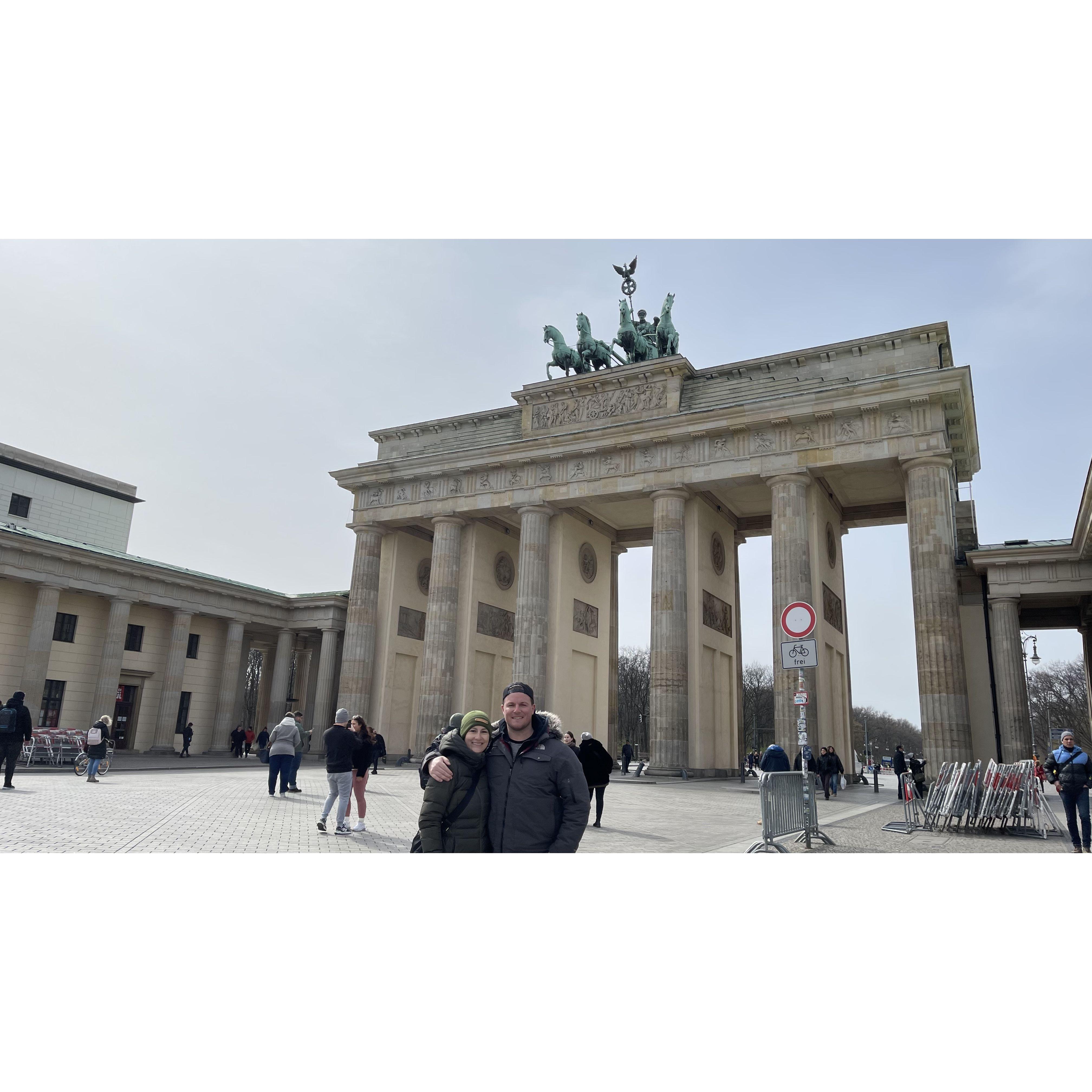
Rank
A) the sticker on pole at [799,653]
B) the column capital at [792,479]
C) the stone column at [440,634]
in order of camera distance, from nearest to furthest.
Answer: the sticker on pole at [799,653] < the column capital at [792,479] < the stone column at [440,634]

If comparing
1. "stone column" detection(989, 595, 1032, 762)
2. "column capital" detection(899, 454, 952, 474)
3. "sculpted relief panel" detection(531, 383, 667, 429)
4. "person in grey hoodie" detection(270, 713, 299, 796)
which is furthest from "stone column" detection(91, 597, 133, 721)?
"stone column" detection(989, 595, 1032, 762)

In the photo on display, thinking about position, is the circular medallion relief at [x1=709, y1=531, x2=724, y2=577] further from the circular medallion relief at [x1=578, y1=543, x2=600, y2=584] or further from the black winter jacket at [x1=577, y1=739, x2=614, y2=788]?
the black winter jacket at [x1=577, y1=739, x2=614, y2=788]

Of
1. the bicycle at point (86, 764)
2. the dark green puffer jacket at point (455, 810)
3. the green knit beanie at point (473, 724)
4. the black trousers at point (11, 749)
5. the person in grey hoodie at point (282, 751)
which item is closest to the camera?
the dark green puffer jacket at point (455, 810)

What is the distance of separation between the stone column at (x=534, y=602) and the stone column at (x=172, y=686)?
1707 cm

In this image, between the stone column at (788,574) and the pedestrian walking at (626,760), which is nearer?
the stone column at (788,574)

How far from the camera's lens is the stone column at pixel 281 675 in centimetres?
4391

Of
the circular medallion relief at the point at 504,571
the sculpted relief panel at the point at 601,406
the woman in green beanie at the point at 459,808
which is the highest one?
the sculpted relief panel at the point at 601,406

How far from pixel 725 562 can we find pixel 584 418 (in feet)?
29.4

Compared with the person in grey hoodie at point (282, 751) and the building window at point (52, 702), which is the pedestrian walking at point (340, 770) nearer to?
the person in grey hoodie at point (282, 751)

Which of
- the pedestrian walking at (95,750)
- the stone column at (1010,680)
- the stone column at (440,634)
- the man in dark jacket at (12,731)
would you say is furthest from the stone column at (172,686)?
the stone column at (1010,680)

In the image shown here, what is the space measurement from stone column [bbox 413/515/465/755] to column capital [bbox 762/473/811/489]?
46.9 feet

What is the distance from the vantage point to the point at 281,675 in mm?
44938

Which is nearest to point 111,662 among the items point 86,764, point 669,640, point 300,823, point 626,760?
point 86,764
